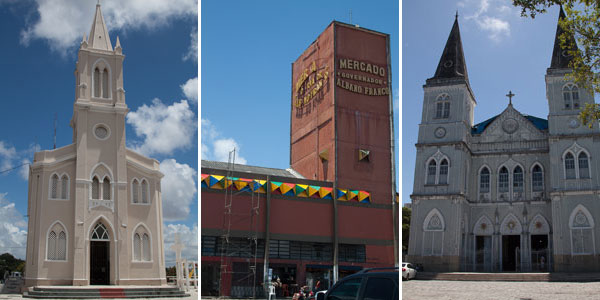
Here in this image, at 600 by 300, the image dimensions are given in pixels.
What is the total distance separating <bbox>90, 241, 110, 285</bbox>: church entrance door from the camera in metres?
23.7

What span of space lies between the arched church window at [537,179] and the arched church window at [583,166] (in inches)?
76.4

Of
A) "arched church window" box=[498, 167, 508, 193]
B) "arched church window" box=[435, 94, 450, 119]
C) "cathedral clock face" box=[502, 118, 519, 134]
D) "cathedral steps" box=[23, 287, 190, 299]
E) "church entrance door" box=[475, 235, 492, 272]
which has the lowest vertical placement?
"cathedral steps" box=[23, 287, 190, 299]

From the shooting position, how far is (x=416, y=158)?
A: 29609 mm

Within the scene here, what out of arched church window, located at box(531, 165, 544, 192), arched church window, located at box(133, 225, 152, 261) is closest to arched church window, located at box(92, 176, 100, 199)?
arched church window, located at box(133, 225, 152, 261)

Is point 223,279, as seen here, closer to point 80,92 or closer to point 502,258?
point 80,92

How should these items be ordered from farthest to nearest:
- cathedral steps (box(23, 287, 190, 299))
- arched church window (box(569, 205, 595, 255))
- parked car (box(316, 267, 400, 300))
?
arched church window (box(569, 205, 595, 255)) → cathedral steps (box(23, 287, 190, 299)) → parked car (box(316, 267, 400, 300))

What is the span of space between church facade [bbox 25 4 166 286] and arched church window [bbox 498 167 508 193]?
16.3m

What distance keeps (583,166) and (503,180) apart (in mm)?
3710

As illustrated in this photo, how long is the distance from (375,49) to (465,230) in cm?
1006

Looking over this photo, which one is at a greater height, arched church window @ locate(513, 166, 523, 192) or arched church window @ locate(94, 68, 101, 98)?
arched church window @ locate(94, 68, 101, 98)

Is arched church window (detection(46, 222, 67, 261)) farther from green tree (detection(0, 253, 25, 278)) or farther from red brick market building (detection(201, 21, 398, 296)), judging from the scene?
green tree (detection(0, 253, 25, 278))

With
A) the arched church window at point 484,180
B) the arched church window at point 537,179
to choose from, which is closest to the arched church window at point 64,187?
the arched church window at point 484,180

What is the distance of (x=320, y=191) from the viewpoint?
89.9 feet

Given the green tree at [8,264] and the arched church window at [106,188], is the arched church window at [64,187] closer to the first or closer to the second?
the arched church window at [106,188]
